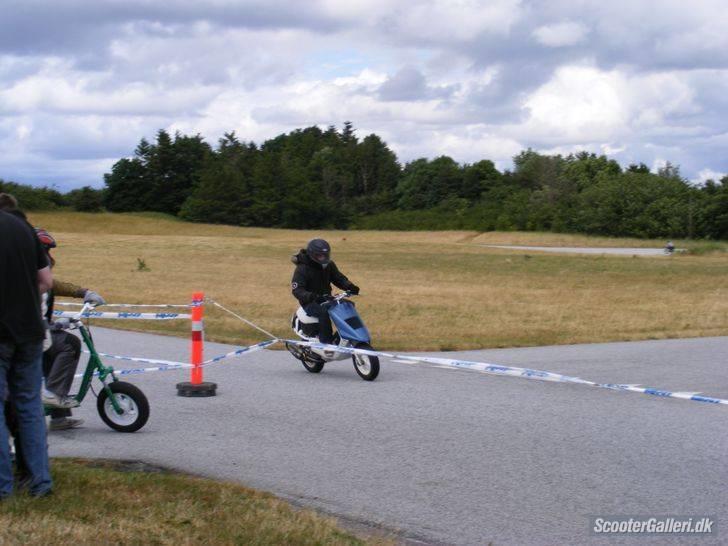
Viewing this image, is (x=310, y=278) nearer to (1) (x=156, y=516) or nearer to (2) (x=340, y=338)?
(2) (x=340, y=338)

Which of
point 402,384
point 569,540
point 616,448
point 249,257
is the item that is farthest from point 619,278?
point 569,540

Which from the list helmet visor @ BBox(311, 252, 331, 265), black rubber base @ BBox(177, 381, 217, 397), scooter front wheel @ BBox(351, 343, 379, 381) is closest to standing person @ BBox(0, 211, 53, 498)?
black rubber base @ BBox(177, 381, 217, 397)

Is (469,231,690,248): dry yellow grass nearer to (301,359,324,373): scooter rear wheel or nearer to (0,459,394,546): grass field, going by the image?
(301,359,324,373): scooter rear wheel

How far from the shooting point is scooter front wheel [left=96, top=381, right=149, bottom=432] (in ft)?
28.8

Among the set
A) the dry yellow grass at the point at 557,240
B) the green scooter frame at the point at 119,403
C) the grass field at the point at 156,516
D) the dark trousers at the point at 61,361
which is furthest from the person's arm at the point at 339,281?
the dry yellow grass at the point at 557,240

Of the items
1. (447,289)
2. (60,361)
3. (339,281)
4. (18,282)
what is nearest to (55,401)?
(60,361)

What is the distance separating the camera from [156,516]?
19.2ft

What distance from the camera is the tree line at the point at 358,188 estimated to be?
106375 millimetres

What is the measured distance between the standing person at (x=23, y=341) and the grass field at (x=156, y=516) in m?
0.21

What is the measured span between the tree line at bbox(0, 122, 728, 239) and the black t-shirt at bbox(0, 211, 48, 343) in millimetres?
92020

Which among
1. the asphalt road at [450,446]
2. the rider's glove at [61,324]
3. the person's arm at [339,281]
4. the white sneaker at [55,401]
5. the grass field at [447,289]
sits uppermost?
the person's arm at [339,281]

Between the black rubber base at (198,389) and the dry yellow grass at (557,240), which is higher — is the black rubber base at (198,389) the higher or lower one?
the lower one

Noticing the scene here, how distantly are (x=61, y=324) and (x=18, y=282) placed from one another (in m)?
2.32

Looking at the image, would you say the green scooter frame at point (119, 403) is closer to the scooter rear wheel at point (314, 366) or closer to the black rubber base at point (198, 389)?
the black rubber base at point (198, 389)
